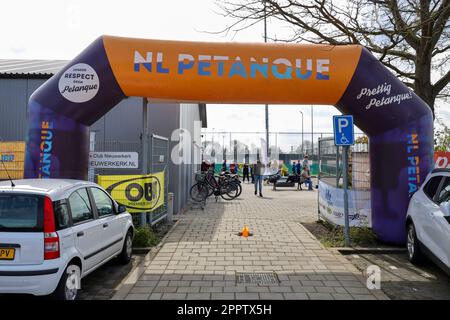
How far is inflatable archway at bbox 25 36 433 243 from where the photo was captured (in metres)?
7.17

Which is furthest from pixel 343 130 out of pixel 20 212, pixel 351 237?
pixel 20 212

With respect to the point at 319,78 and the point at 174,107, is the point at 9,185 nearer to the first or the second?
the point at 319,78

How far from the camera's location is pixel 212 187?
1494cm

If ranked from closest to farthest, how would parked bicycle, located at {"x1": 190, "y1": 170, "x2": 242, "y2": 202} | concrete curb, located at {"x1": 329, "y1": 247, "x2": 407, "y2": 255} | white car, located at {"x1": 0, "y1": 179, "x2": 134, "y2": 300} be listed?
white car, located at {"x1": 0, "y1": 179, "x2": 134, "y2": 300}
concrete curb, located at {"x1": 329, "y1": 247, "x2": 407, "y2": 255}
parked bicycle, located at {"x1": 190, "y1": 170, "x2": 242, "y2": 202}

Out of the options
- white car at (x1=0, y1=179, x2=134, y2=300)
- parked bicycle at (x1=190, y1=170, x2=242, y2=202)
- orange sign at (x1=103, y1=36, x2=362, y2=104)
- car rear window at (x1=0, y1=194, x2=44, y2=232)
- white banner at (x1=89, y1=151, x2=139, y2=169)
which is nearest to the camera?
white car at (x1=0, y1=179, x2=134, y2=300)

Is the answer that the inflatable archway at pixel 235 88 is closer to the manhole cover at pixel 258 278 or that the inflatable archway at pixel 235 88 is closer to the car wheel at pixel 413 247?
the car wheel at pixel 413 247

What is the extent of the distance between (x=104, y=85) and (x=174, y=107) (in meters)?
5.06

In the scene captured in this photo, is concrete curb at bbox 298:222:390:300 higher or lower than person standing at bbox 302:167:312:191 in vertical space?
lower

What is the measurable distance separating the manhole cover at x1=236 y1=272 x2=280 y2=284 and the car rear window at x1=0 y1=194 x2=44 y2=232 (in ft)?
9.29

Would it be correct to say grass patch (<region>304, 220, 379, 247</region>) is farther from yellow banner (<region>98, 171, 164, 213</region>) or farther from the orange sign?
yellow banner (<region>98, 171, 164, 213</region>)

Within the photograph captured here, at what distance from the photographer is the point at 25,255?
13.5 feet

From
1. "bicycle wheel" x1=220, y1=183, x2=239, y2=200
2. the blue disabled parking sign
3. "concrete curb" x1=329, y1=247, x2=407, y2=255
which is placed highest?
the blue disabled parking sign

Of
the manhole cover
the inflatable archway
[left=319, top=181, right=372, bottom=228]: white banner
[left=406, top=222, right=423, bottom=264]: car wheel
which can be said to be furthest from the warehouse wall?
[left=406, top=222, right=423, bottom=264]: car wheel
